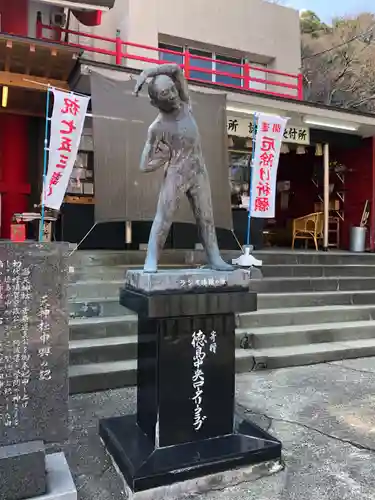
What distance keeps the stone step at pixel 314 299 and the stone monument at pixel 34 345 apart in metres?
4.12

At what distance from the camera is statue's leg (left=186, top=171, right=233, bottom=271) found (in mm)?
3486

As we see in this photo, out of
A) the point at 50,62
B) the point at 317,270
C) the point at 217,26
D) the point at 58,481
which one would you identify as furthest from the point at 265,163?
the point at 58,481

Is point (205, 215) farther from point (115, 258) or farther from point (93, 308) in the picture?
point (115, 258)

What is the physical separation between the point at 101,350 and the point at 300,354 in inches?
102

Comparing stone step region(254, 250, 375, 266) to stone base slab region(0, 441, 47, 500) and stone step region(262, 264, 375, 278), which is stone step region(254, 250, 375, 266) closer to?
stone step region(262, 264, 375, 278)

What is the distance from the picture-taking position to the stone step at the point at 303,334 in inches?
227

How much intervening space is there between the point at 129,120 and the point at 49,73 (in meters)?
2.04

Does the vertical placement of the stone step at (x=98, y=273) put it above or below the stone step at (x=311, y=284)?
above

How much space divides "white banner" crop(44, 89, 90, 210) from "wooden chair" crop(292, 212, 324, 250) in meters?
6.34

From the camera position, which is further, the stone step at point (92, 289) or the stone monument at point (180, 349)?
the stone step at point (92, 289)

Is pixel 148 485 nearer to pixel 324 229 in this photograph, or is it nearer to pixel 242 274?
pixel 242 274

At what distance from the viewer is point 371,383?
4961mm

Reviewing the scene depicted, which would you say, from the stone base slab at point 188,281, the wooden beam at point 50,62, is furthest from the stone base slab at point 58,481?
the wooden beam at point 50,62

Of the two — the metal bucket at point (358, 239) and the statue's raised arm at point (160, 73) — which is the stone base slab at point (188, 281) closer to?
the statue's raised arm at point (160, 73)
